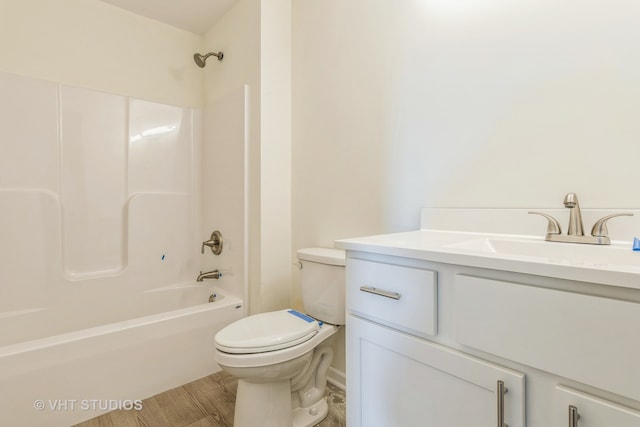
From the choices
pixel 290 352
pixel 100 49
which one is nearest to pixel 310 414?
pixel 290 352

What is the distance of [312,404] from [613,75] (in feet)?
5.53

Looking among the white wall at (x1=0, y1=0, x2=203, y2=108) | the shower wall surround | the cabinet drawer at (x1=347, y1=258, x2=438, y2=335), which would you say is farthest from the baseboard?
the white wall at (x1=0, y1=0, x2=203, y2=108)

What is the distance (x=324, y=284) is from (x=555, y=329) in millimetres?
954

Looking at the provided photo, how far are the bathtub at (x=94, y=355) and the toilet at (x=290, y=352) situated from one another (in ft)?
1.69

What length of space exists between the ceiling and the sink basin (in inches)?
85.5

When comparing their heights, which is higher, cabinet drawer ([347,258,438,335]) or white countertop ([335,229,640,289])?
white countertop ([335,229,640,289])

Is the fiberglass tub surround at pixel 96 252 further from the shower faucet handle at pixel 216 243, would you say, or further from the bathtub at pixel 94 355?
the shower faucet handle at pixel 216 243

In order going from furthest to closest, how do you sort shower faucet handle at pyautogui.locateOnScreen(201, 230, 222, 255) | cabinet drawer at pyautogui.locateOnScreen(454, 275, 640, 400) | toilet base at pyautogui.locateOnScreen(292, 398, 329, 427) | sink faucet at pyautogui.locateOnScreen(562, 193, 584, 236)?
shower faucet handle at pyautogui.locateOnScreen(201, 230, 222, 255)
toilet base at pyautogui.locateOnScreen(292, 398, 329, 427)
sink faucet at pyautogui.locateOnScreen(562, 193, 584, 236)
cabinet drawer at pyautogui.locateOnScreen(454, 275, 640, 400)

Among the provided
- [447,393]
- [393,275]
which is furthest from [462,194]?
[447,393]

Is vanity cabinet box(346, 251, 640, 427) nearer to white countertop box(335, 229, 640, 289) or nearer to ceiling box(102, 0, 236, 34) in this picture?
white countertop box(335, 229, 640, 289)

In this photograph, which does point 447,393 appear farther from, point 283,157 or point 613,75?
point 283,157

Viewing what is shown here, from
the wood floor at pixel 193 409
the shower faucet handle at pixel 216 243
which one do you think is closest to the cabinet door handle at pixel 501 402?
the wood floor at pixel 193 409

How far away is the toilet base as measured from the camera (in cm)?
135

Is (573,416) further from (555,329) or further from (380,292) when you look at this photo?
(380,292)
